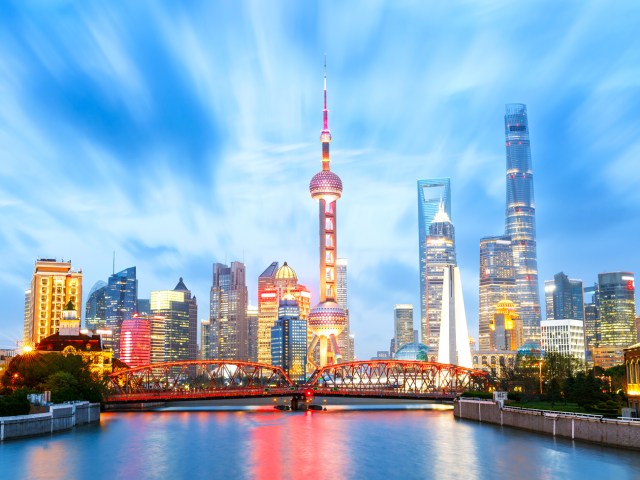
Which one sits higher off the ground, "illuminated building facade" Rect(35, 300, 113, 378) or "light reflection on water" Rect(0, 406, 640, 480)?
"illuminated building facade" Rect(35, 300, 113, 378)

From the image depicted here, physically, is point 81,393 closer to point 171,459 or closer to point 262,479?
point 171,459

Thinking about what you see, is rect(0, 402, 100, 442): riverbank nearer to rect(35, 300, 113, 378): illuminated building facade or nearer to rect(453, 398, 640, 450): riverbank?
rect(35, 300, 113, 378): illuminated building facade

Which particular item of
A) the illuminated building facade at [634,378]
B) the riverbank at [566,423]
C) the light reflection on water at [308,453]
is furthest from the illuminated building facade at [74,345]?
the illuminated building facade at [634,378]

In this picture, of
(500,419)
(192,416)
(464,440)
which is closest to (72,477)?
(464,440)

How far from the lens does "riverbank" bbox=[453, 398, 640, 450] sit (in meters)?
76.3

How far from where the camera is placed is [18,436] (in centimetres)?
9288

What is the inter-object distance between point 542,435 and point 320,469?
32356 mm

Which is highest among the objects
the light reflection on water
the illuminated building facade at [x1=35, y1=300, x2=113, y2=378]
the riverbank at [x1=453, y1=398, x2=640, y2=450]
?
the illuminated building facade at [x1=35, y1=300, x2=113, y2=378]

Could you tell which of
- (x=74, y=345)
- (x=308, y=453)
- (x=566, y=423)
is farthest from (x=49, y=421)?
(x=74, y=345)

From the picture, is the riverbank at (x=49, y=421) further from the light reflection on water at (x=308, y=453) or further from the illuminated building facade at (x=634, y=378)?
the illuminated building facade at (x=634, y=378)

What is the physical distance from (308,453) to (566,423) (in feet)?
92.9

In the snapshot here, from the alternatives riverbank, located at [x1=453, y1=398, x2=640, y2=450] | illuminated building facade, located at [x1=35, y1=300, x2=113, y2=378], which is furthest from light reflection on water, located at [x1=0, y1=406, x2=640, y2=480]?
illuminated building facade, located at [x1=35, y1=300, x2=113, y2=378]

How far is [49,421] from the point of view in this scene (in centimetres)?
10125

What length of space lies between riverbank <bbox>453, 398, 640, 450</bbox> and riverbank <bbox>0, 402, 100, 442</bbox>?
59288mm
